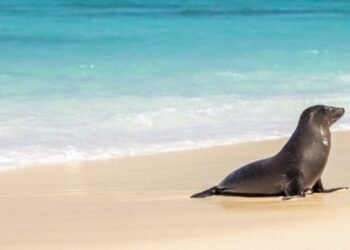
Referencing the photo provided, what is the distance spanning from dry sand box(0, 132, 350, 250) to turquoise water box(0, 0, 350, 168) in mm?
680

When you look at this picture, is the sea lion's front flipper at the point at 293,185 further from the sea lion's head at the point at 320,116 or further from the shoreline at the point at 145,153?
the shoreline at the point at 145,153

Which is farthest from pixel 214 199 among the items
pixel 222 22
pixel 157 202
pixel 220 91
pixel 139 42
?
pixel 222 22

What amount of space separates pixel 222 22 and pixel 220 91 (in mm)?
17847

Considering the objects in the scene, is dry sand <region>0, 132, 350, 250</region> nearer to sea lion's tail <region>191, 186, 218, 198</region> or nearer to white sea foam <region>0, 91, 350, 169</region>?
sea lion's tail <region>191, 186, 218, 198</region>

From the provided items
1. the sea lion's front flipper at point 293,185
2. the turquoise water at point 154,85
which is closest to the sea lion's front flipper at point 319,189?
the sea lion's front flipper at point 293,185

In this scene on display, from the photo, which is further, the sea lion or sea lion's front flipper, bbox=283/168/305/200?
the sea lion

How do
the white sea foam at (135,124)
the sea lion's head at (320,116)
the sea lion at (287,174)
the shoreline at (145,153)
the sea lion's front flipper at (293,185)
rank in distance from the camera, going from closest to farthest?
the sea lion's front flipper at (293,185) < the sea lion at (287,174) < the sea lion's head at (320,116) < the shoreline at (145,153) < the white sea foam at (135,124)

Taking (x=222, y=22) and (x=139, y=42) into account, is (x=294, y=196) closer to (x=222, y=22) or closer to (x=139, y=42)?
(x=139, y=42)

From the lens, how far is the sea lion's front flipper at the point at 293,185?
5.96m

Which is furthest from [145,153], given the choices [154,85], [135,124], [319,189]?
[154,85]

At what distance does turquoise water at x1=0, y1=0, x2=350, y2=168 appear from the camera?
852 centimetres

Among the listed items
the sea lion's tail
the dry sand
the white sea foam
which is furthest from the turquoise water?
the sea lion's tail

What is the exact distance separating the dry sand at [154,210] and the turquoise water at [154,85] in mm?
680

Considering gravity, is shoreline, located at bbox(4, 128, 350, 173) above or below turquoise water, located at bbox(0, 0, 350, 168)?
below
